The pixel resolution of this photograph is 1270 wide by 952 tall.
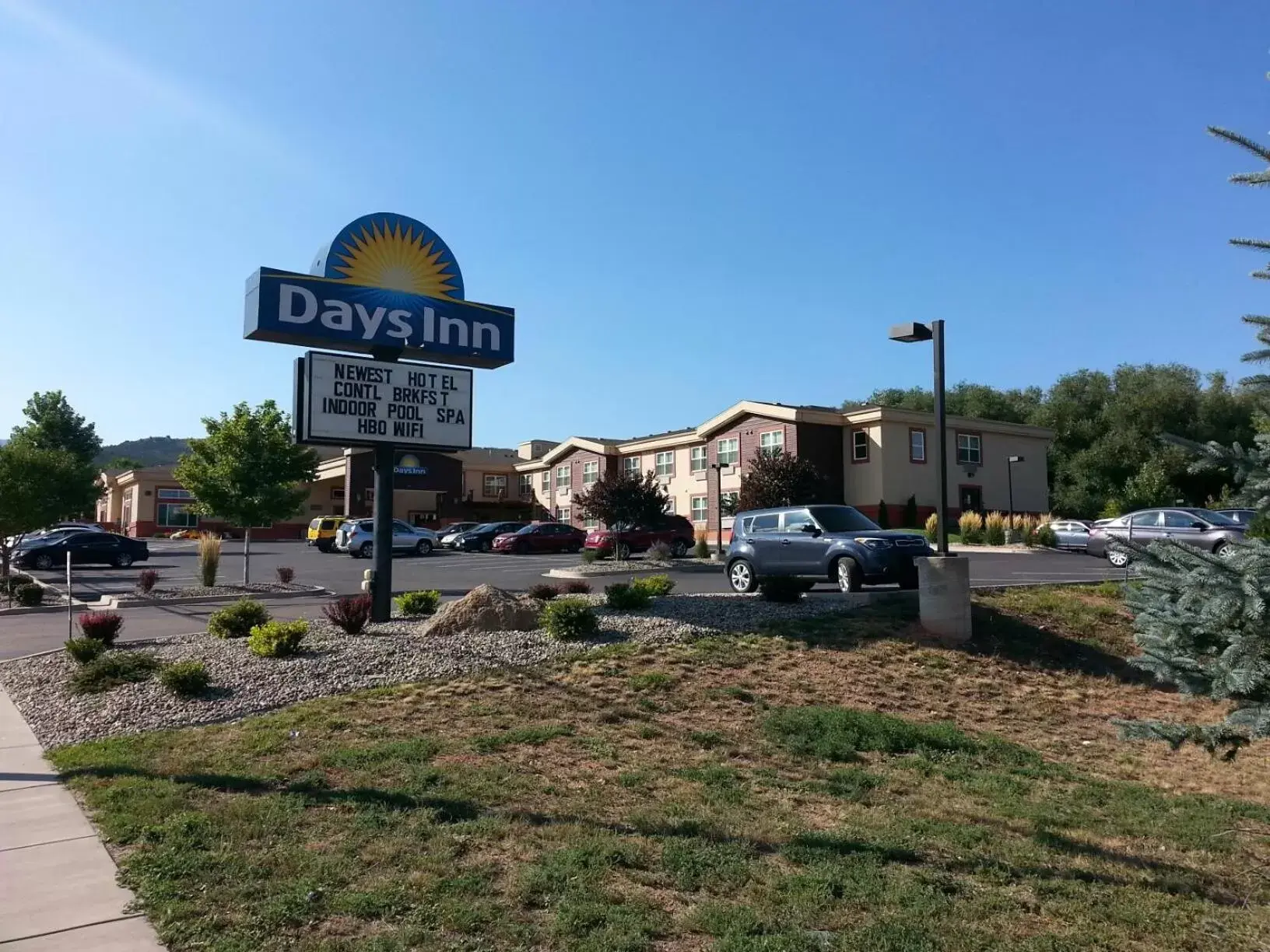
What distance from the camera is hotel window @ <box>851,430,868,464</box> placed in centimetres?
4534

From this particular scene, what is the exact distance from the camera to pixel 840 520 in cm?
1584

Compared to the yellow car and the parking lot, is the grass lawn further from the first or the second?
the yellow car

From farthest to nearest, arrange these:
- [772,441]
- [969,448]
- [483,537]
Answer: [969,448] → [772,441] → [483,537]

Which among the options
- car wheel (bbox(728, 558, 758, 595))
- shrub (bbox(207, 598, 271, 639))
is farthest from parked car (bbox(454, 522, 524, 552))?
shrub (bbox(207, 598, 271, 639))

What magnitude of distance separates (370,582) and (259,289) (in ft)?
13.6

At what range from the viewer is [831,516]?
15.9 meters

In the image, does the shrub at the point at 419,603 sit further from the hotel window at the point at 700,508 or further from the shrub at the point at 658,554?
the hotel window at the point at 700,508

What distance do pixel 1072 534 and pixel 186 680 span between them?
31837 mm

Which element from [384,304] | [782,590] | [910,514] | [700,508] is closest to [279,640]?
[384,304]

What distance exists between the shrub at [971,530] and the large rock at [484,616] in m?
29.8

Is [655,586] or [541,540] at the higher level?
[541,540]

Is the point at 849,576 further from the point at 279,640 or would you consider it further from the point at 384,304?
the point at 279,640

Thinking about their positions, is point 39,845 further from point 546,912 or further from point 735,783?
point 735,783

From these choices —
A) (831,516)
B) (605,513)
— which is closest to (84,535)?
(605,513)
